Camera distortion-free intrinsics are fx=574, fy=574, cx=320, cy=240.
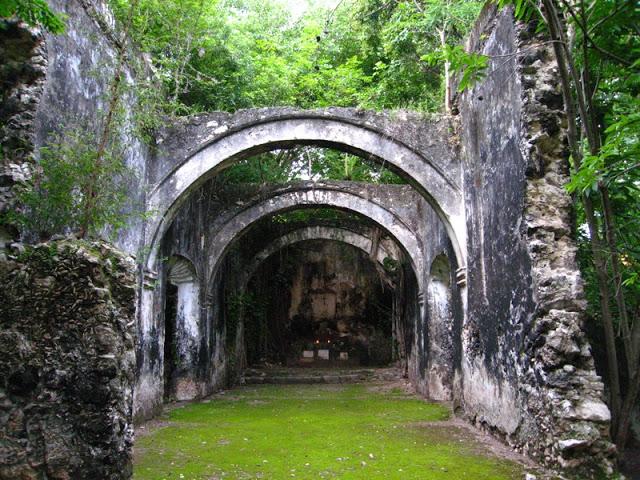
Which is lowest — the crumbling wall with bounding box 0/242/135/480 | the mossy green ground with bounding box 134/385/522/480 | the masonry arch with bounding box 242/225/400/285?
the mossy green ground with bounding box 134/385/522/480

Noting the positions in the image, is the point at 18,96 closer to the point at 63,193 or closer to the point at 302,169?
the point at 63,193

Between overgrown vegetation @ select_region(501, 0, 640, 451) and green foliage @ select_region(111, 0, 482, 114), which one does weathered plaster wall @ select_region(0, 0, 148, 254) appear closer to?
green foliage @ select_region(111, 0, 482, 114)

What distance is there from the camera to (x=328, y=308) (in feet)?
67.3

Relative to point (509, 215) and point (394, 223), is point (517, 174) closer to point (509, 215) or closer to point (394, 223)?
point (509, 215)

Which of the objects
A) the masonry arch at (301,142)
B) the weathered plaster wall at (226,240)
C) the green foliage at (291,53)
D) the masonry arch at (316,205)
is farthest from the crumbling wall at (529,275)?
the masonry arch at (316,205)

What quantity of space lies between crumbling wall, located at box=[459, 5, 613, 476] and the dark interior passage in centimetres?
1280

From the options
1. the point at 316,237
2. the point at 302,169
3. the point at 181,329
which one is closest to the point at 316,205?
the point at 181,329

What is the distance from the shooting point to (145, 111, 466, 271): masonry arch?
26.2 ft

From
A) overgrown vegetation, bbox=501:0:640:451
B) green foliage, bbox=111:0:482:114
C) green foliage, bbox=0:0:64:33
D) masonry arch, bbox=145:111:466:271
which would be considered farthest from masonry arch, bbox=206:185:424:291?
green foliage, bbox=0:0:64:33

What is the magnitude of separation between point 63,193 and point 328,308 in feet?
54.1

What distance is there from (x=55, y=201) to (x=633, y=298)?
4993mm

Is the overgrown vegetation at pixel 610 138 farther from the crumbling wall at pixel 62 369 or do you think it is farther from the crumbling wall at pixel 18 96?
the crumbling wall at pixel 18 96

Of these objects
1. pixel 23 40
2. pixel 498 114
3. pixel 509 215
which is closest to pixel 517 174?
pixel 509 215

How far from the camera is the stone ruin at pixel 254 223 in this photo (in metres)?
3.46
